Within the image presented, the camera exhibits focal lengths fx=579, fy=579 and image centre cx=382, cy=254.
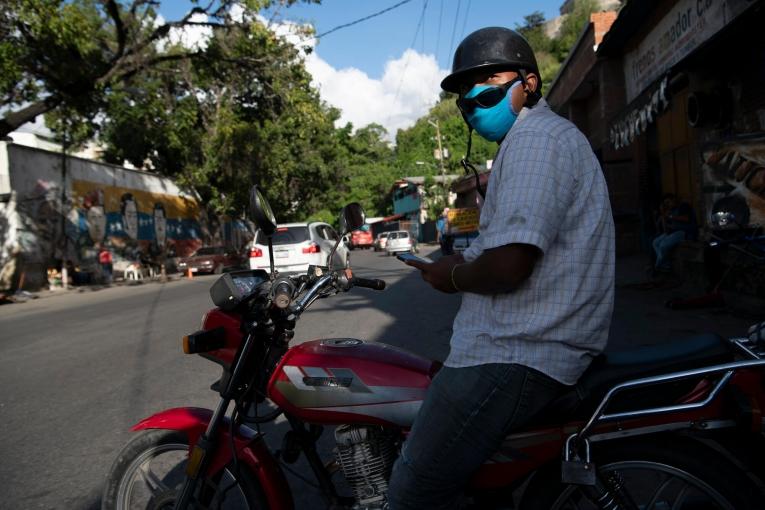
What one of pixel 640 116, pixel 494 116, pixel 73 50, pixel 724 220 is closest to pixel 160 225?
pixel 73 50

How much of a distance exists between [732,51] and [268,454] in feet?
30.1

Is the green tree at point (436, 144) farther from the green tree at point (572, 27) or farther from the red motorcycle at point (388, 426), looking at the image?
the red motorcycle at point (388, 426)

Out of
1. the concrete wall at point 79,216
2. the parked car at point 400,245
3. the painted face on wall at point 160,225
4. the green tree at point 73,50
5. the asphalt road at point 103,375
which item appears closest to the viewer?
the asphalt road at point 103,375

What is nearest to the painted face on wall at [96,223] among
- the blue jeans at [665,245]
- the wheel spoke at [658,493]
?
the blue jeans at [665,245]

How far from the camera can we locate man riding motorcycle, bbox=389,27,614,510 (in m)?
1.45

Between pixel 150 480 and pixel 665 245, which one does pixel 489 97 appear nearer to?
pixel 150 480

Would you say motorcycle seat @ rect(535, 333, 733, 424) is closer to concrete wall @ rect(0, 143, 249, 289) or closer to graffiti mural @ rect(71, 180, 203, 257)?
concrete wall @ rect(0, 143, 249, 289)

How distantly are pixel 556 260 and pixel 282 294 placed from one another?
874mm

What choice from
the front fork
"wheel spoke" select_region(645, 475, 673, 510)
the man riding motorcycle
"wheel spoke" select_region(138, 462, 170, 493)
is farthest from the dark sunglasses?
"wheel spoke" select_region(138, 462, 170, 493)

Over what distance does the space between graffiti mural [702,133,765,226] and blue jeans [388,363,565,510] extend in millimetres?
6608

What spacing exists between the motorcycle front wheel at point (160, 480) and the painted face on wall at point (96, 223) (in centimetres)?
2469

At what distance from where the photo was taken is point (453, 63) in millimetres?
1787

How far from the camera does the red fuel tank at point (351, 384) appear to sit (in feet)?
5.83

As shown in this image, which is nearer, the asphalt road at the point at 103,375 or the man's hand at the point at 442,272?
the man's hand at the point at 442,272
